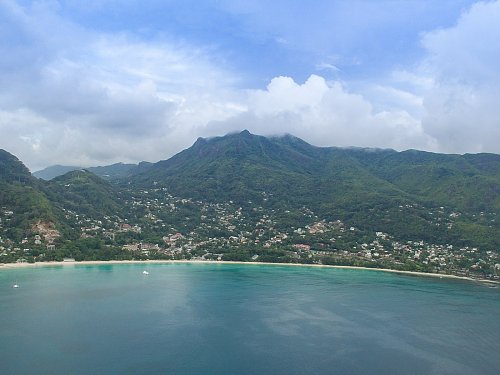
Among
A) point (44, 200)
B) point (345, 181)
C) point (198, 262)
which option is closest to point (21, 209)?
point (44, 200)

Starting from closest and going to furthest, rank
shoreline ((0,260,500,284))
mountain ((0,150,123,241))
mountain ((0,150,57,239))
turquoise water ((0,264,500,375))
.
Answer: turquoise water ((0,264,500,375))
shoreline ((0,260,500,284))
mountain ((0,150,57,239))
mountain ((0,150,123,241))

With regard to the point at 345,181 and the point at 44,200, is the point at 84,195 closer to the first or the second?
the point at 44,200

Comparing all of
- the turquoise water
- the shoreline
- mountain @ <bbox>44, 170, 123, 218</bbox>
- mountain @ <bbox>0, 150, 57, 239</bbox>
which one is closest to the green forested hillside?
mountain @ <bbox>0, 150, 57, 239</bbox>

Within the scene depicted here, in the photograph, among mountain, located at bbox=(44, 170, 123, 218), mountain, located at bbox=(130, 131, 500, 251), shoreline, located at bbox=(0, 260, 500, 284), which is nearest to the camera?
shoreline, located at bbox=(0, 260, 500, 284)

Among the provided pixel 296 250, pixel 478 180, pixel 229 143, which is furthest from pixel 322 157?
pixel 296 250

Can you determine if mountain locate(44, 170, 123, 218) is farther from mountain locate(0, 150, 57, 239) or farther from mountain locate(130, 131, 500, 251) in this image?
mountain locate(130, 131, 500, 251)

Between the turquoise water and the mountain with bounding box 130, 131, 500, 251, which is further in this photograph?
the mountain with bounding box 130, 131, 500, 251

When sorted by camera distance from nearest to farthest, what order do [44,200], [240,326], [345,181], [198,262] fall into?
[240,326], [198,262], [44,200], [345,181]

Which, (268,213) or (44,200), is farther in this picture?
(268,213)

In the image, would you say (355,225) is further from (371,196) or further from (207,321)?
(207,321)
